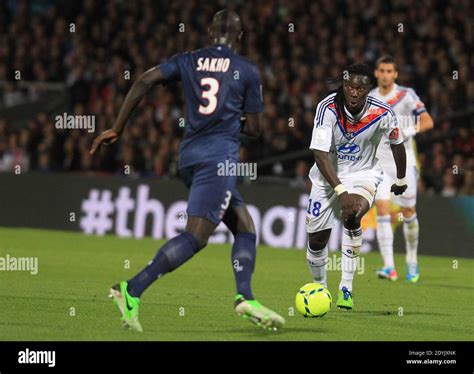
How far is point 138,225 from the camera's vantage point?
66.8 ft

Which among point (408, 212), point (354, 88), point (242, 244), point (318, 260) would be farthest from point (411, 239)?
point (242, 244)

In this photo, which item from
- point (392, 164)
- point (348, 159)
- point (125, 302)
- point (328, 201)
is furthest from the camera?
point (392, 164)

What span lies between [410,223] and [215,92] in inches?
251

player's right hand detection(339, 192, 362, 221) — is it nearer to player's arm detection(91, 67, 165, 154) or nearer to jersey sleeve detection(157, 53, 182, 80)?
jersey sleeve detection(157, 53, 182, 80)

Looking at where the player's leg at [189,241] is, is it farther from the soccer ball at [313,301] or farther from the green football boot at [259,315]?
the soccer ball at [313,301]

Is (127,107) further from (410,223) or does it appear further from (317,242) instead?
(410,223)

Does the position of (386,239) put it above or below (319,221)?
below

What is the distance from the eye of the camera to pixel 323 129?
10.2m

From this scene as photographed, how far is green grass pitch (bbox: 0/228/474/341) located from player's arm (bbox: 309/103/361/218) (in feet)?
3.28

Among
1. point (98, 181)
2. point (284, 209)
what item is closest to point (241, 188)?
point (284, 209)

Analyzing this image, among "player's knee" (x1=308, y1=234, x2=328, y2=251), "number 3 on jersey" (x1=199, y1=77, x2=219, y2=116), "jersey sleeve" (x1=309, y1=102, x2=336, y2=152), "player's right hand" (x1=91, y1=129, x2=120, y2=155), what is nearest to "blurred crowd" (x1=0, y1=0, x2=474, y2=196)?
"player's knee" (x1=308, y1=234, x2=328, y2=251)

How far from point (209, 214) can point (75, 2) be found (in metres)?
19.8

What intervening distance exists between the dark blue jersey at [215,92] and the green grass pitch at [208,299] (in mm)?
1420
